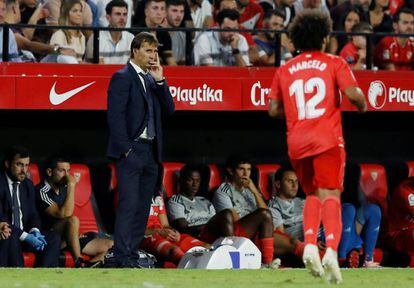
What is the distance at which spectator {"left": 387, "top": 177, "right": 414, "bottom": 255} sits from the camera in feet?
50.6

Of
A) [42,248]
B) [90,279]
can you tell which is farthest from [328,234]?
[42,248]

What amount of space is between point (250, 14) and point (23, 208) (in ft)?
14.0

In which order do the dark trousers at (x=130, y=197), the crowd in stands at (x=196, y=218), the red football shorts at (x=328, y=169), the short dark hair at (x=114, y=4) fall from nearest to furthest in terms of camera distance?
the red football shorts at (x=328, y=169), the dark trousers at (x=130, y=197), the crowd in stands at (x=196, y=218), the short dark hair at (x=114, y=4)

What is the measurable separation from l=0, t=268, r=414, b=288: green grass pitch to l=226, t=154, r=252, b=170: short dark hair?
407 centimetres

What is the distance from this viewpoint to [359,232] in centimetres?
1541

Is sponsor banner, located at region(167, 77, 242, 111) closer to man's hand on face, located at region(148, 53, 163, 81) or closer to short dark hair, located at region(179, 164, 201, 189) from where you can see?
short dark hair, located at region(179, 164, 201, 189)

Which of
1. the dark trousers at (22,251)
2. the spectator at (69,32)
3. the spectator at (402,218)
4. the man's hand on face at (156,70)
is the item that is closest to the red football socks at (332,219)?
the man's hand on face at (156,70)

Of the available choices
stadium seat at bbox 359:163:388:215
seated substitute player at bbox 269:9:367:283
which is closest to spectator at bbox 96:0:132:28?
stadium seat at bbox 359:163:388:215

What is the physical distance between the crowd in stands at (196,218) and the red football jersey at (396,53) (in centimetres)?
139

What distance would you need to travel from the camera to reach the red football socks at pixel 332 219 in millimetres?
9211

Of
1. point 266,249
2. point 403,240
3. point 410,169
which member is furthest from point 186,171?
point 410,169

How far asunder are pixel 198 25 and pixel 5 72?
2991 mm

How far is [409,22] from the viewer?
53.4 feet

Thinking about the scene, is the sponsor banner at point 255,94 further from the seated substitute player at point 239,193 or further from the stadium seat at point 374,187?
the stadium seat at point 374,187
